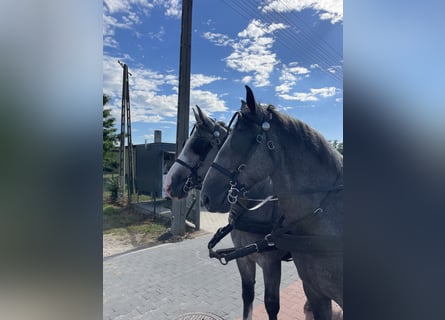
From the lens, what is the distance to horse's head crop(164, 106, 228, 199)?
257cm

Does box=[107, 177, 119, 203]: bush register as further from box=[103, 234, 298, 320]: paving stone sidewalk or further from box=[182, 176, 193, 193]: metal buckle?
box=[182, 176, 193, 193]: metal buckle

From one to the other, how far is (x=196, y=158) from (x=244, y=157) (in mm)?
1086

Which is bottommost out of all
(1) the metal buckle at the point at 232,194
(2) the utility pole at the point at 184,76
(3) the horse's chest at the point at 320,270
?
(3) the horse's chest at the point at 320,270

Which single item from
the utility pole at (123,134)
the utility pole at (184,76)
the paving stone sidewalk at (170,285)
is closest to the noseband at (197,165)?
the paving stone sidewalk at (170,285)

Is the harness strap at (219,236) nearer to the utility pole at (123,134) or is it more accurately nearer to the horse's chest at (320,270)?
the horse's chest at (320,270)

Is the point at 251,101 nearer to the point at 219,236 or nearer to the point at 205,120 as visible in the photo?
the point at 205,120

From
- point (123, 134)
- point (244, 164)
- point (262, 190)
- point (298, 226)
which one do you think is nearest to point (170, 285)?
point (262, 190)

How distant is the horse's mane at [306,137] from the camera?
5.40 ft

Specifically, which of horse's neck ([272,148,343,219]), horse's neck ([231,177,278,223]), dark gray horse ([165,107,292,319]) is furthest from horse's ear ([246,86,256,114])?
horse's neck ([231,177,278,223])

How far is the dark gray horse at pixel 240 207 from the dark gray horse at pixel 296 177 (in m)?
0.62
